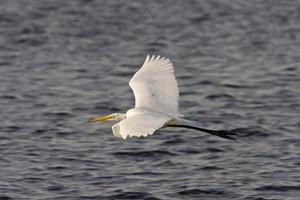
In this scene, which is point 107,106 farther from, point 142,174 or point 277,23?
point 277,23

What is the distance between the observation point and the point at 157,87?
411 inches

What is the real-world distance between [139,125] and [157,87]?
2.08 m

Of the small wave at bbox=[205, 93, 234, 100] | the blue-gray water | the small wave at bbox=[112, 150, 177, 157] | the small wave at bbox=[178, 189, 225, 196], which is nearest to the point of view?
the small wave at bbox=[178, 189, 225, 196]

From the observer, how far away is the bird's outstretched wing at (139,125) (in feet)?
26.6

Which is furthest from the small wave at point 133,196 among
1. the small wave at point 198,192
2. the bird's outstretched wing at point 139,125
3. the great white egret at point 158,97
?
the bird's outstretched wing at point 139,125

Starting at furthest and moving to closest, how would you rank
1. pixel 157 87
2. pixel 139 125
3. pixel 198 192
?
pixel 157 87
pixel 198 192
pixel 139 125

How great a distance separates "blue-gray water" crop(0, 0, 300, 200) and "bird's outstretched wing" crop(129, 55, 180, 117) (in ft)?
3.58

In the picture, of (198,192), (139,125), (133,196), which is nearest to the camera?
(139,125)

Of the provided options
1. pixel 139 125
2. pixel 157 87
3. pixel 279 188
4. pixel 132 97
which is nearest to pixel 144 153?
pixel 157 87

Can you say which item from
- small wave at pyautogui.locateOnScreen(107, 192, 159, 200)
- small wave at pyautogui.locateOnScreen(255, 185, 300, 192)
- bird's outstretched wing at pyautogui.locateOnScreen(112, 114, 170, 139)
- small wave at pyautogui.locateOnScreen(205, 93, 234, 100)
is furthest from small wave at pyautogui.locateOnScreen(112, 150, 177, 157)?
small wave at pyautogui.locateOnScreen(205, 93, 234, 100)

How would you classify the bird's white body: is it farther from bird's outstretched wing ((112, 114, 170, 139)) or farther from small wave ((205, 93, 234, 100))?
small wave ((205, 93, 234, 100))

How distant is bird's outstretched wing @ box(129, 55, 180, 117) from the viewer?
10164 mm

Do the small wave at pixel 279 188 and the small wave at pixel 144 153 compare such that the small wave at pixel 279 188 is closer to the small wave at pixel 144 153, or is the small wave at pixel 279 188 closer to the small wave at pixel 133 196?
the small wave at pixel 133 196

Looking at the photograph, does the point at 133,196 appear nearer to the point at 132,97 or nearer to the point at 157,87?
the point at 157,87
